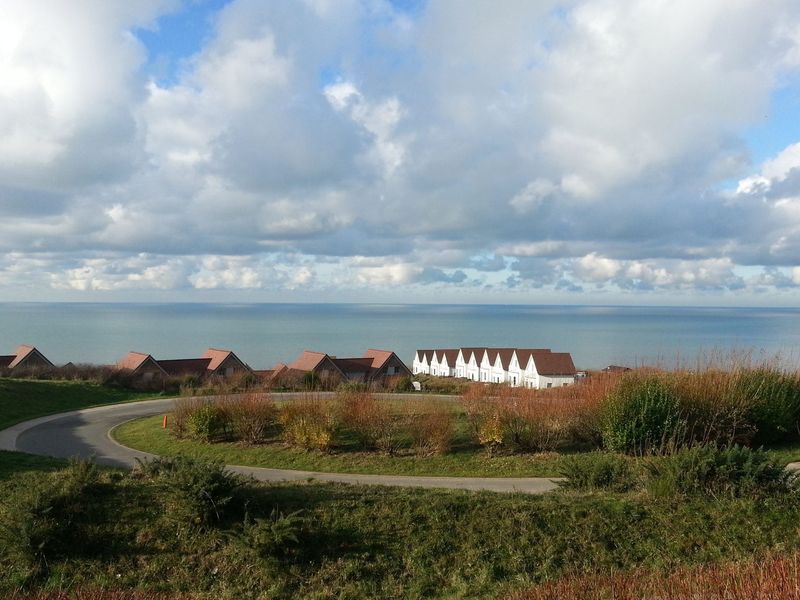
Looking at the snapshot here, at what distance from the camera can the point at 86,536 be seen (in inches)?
397

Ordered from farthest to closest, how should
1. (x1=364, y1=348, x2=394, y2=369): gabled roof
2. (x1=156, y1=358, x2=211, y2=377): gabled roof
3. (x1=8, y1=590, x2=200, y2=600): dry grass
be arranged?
(x1=364, y1=348, x2=394, y2=369): gabled roof < (x1=156, y1=358, x2=211, y2=377): gabled roof < (x1=8, y1=590, x2=200, y2=600): dry grass

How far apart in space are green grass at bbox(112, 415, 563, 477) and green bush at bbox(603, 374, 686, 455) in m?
1.87

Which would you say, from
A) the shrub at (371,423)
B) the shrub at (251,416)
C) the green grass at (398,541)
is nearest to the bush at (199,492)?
the green grass at (398,541)

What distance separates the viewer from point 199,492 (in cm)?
1035

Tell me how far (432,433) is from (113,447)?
10970 mm

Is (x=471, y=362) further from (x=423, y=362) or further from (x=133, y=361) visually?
(x=133, y=361)

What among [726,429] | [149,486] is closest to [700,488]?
[726,429]

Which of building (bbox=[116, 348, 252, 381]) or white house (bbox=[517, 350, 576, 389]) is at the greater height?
building (bbox=[116, 348, 252, 381])

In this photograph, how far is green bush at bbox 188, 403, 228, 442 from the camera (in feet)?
67.6

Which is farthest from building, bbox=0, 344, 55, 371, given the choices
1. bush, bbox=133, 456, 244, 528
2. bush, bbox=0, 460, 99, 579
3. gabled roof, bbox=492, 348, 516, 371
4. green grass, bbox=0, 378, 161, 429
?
gabled roof, bbox=492, 348, 516, 371

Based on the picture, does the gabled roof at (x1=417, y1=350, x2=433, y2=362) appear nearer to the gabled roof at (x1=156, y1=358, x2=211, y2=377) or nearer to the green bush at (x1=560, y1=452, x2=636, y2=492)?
the gabled roof at (x1=156, y1=358, x2=211, y2=377)

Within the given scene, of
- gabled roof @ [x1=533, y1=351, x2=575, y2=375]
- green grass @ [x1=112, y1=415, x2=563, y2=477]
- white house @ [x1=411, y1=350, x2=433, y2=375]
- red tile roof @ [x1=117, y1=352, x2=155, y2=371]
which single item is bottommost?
white house @ [x1=411, y1=350, x2=433, y2=375]

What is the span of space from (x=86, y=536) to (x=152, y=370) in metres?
34.7

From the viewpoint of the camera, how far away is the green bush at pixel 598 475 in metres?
12.9
